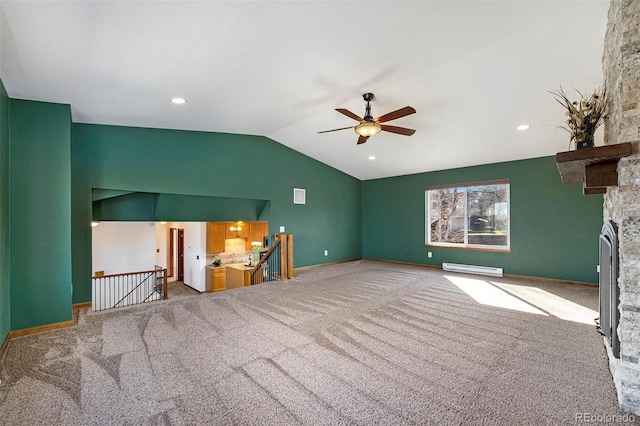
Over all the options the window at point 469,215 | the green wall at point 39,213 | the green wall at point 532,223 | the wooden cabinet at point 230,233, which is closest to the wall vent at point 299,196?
the wooden cabinet at point 230,233

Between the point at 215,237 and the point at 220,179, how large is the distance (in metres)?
3.27

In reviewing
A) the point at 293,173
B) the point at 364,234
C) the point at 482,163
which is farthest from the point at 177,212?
the point at 482,163

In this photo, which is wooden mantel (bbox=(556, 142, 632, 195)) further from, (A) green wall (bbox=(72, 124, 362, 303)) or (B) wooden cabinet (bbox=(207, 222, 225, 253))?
(B) wooden cabinet (bbox=(207, 222, 225, 253))

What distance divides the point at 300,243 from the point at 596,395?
5575mm

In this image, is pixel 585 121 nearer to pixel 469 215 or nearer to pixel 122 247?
pixel 469 215

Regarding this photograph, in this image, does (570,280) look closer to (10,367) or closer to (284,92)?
(284,92)

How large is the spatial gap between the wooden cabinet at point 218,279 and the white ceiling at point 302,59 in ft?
14.9

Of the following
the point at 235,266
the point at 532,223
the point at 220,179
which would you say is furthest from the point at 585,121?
the point at 235,266

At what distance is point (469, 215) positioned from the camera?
674 centimetres

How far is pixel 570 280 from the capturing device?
539 centimetres

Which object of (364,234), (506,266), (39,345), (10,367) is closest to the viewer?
(10,367)

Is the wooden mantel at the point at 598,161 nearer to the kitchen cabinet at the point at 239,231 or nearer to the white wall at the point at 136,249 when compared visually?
the kitchen cabinet at the point at 239,231

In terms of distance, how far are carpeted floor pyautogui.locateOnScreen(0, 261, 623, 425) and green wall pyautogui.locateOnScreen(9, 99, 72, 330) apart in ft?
1.23

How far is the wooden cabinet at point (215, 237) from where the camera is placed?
26.8ft
